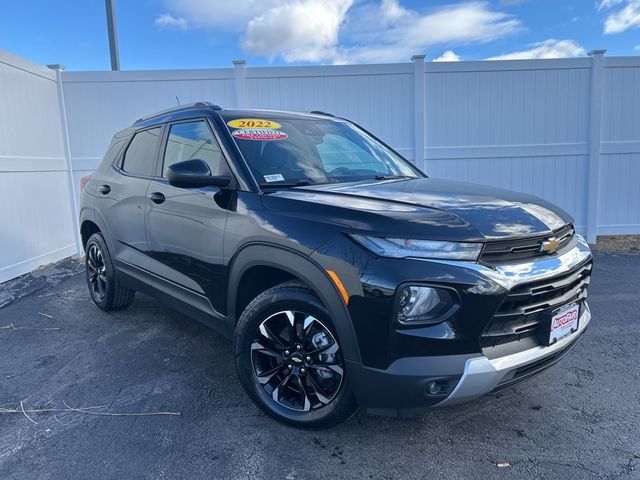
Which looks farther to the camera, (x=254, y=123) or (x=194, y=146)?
(x=194, y=146)

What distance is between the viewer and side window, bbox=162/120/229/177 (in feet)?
10.0

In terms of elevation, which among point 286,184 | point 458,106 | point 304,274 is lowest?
point 304,274

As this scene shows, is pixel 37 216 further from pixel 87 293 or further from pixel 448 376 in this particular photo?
pixel 448 376

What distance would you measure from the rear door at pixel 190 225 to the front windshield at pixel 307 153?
0.22 meters

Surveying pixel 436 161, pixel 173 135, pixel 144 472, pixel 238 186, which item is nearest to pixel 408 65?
pixel 436 161

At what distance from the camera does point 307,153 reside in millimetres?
3254

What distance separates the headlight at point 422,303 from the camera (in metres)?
2.05

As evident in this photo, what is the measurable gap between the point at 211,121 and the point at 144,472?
7.07 feet

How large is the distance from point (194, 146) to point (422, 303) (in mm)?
2114

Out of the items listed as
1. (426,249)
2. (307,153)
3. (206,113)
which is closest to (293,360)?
(426,249)

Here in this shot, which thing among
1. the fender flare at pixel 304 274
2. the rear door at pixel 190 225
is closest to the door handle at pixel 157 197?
the rear door at pixel 190 225

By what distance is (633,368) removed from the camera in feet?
11.0

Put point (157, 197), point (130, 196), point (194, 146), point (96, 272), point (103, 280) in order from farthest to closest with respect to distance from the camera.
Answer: point (96, 272) → point (103, 280) → point (130, 196) → point (157, 197) → point (194, 146)

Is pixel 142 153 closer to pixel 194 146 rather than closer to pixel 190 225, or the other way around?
pixel 194 146
